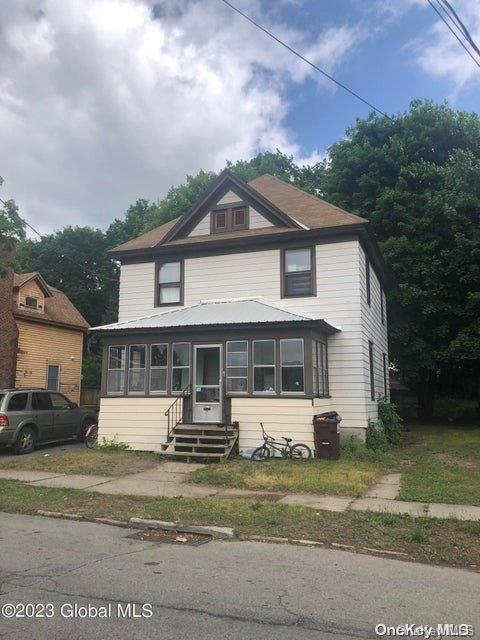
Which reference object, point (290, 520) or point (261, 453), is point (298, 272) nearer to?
point (261, 453)

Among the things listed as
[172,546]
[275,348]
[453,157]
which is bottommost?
[172,546]

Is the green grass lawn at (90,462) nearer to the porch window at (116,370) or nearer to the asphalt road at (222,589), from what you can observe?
the porch window at (116,370)

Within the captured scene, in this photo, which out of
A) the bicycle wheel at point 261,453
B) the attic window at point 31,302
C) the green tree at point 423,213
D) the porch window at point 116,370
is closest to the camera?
the bicycle wheel at point 261,453

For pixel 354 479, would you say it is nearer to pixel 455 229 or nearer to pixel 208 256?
pixel 208 256

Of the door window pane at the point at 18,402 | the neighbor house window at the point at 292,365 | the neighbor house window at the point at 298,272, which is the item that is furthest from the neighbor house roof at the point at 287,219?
the door window pane at the point at 18,402

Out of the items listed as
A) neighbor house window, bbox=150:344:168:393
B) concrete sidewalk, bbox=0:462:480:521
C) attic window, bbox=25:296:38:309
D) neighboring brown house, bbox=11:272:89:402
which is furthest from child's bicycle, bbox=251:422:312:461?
attic window, bbox=25:296:38:309

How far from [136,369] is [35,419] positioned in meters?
3.21

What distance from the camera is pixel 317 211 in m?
17.8

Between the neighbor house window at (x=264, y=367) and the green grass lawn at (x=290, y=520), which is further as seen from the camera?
the neighbor house window at (x=264, y=367)

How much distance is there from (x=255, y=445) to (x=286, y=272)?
18.4 feet

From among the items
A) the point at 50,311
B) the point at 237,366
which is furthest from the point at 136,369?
the point at 50,311

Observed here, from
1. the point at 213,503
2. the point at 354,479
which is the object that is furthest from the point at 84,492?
the point at 354,479

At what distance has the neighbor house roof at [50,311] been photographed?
81.6ft

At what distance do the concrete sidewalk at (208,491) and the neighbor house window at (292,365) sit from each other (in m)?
3.43
